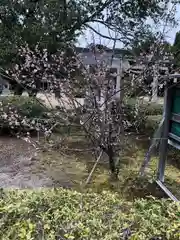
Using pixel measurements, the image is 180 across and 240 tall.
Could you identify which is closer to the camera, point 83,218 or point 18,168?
point 83,218

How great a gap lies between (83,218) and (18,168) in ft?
11.2

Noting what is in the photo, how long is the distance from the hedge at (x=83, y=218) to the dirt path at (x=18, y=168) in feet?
7.41

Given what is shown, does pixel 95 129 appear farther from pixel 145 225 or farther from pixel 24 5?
pixel 24 5

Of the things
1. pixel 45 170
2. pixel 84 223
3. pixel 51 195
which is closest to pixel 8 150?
pixel 45 170

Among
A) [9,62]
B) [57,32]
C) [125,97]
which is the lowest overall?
[125,97]

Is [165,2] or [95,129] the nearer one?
[95,129]

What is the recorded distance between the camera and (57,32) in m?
7.82

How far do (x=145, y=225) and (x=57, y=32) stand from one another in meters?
6.99

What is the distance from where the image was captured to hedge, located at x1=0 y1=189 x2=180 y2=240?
1438 millimetres

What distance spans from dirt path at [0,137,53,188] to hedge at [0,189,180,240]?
2.26 metres

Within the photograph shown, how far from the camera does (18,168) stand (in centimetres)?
478

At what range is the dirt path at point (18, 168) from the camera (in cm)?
411

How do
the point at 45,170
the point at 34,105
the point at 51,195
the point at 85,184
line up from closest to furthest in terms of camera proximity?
the point at 51,195 → the point at 85,184 → the point at 45,170 → the point at 34,105

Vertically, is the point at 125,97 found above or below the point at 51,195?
above
